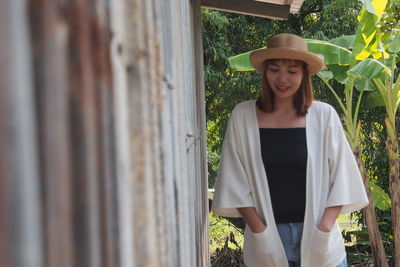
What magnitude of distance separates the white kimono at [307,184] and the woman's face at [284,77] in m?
0.14

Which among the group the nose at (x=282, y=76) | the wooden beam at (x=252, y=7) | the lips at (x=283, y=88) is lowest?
the lips at (x=283, y=88)

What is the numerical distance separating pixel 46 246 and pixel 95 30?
19cm

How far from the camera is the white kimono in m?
2.91

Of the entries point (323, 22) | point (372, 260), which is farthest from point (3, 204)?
point (323, 22)

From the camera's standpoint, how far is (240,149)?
3014 mm

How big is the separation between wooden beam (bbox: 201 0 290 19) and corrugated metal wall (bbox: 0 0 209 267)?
4.48m

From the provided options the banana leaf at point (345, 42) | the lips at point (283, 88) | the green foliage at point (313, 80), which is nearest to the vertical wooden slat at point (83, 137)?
the lips at point (283, 88)

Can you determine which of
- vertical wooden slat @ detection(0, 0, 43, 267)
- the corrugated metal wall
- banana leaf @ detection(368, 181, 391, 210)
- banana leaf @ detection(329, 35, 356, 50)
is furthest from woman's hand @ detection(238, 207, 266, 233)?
banana leaf @ detection(368, 181, 391, 210)

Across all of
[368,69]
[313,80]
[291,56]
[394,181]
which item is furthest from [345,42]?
[291,56]

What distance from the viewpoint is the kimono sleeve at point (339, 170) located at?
9.77ft

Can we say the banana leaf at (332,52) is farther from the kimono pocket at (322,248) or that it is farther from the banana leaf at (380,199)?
the kimono pocket at (322,248)

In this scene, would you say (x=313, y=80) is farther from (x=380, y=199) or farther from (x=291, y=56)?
(x=291, y=56)

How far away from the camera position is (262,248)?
2.94 m

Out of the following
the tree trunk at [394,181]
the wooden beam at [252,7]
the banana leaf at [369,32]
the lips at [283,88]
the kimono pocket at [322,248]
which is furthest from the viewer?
the tree trunk at [394,181]
